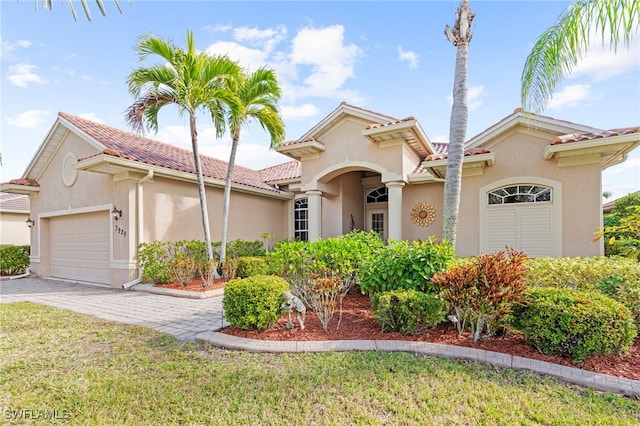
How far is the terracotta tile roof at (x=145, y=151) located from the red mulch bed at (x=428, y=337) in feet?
26.9

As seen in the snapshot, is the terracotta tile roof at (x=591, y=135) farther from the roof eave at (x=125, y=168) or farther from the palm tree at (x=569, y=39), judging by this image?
the roof eave at (x=125, y=168)

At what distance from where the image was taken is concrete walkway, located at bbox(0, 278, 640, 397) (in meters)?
4.00

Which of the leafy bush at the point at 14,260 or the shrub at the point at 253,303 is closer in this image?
the shrub at the point at 253,303

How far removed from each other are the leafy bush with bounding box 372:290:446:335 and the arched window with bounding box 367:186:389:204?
10.6m

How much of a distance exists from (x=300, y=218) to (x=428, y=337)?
12.5 meters

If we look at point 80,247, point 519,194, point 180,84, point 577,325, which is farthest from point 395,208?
point 80,247

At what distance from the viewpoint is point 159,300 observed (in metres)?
9.18

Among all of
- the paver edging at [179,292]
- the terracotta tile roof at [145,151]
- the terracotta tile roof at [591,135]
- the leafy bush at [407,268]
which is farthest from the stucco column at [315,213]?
the terracotta tile roof at [591,135]

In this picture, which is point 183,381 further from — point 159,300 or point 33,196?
point 33,196

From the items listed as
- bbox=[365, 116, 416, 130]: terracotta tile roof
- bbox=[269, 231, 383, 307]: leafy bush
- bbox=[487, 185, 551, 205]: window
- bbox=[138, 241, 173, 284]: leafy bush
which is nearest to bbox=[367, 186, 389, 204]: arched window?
bbox=[365, 116, 416, 130]: terracotta tile roof

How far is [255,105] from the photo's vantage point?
1148 cm

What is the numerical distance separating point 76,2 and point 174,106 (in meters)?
6.44

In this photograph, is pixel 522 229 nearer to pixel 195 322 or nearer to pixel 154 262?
pixel 195 322

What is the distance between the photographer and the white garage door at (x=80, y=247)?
11984mm
